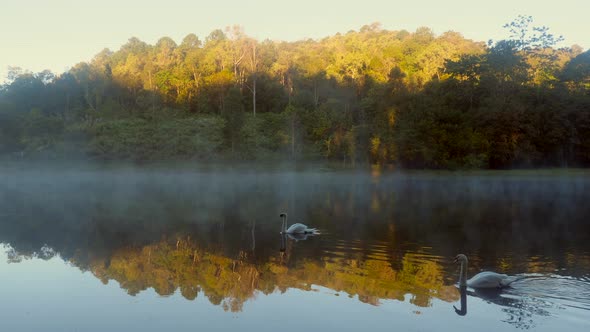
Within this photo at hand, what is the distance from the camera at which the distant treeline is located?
5566 centimetres

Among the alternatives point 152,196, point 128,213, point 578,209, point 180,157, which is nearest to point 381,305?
point 128,213

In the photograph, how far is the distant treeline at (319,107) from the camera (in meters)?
55.7

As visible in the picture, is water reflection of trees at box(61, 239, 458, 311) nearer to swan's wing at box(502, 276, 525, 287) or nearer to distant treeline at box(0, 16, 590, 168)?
swan's wing at box(502, 276, 525, 287)

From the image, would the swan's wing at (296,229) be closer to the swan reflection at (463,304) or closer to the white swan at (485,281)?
the white swan at (485,281)

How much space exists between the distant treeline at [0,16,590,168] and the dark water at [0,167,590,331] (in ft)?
91.1

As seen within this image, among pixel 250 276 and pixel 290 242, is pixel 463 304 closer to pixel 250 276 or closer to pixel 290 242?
pixel 250 276

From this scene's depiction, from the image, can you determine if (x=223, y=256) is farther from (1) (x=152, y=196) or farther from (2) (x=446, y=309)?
(1) (x=152, y=196)

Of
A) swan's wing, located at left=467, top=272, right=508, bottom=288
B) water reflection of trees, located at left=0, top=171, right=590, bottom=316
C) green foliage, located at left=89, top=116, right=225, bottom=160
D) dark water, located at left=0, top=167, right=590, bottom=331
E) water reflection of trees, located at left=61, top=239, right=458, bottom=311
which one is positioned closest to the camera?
dark water, located at left=0, top=167, right=590, bottom=331

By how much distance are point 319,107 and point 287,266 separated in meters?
56.1

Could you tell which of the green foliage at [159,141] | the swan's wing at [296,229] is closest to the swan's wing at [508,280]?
the swan's wing at [296,229]

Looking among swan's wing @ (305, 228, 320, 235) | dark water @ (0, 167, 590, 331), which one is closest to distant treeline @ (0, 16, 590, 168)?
dark water @ (0, 167, 590, 331)

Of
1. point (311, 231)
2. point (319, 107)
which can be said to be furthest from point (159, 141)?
point (311, 231)

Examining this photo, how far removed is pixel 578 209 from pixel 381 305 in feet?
66.1

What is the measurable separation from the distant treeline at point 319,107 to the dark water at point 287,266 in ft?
91.1
